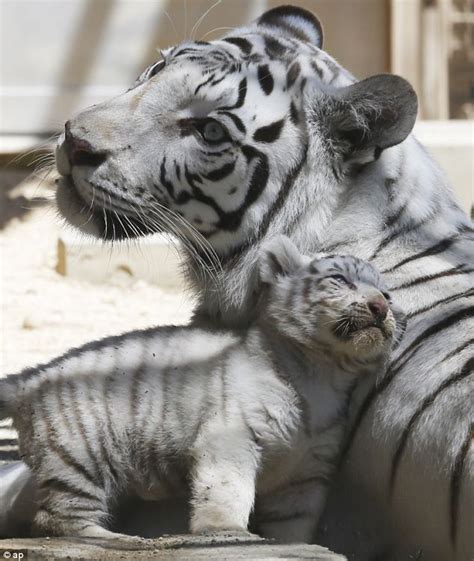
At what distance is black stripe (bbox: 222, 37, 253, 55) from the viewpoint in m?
3.24

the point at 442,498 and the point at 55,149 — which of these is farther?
the point at 55,149

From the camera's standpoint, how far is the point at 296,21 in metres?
3.62

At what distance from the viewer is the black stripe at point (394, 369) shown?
2818 mm

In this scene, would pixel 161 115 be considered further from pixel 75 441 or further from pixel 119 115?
pixel 75 441

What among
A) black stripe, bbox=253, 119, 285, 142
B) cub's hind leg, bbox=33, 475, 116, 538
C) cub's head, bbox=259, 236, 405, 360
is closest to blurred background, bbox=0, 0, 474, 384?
black stripe, bbox=253, 119, 285, 142

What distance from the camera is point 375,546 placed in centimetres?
280

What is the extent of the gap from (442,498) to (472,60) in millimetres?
10352

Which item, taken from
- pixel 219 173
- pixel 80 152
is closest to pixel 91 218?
pixel 80 152

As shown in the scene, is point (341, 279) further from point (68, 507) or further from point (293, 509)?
point (68, 507)

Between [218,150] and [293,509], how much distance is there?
89cm

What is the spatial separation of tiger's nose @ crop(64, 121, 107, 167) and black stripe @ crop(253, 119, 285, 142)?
37cm

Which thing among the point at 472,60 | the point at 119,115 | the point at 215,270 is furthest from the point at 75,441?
the point at 472,60

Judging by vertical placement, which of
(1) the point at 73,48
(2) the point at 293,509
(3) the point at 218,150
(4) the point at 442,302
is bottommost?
(1) the point at 73,48

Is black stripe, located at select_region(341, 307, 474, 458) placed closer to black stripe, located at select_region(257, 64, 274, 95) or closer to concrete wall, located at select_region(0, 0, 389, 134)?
black stripe, located at select_region(257, 64, 274, 95)
